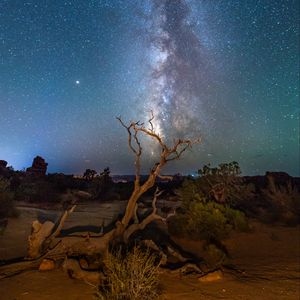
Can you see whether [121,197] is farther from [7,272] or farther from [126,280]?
[126,280]

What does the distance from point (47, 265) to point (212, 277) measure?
13.0 feet

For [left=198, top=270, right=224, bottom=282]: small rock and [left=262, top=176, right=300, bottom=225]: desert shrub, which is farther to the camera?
[left=262, top=176, right=300, bottom=225]: desert shrub

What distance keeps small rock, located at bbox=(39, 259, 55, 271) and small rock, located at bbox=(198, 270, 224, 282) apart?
141 inches

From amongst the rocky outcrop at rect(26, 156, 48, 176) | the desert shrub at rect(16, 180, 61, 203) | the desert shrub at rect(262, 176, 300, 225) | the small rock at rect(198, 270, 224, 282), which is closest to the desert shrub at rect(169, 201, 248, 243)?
the desert shrub at rect(262, 176, 300, 225)

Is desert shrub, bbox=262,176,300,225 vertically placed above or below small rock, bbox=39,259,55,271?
above

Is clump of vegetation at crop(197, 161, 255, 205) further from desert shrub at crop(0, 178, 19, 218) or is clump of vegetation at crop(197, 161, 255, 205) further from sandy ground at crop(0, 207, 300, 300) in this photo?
desert shrub at crop(0, 178, 19, 218)

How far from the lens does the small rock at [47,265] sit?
306 inches

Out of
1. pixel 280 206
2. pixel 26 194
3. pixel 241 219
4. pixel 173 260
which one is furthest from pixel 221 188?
pixel 26 194

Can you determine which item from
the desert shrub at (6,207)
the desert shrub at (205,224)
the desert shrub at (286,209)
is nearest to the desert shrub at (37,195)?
the desert shrub at (6,207)

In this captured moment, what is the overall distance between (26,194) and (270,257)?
2039 cm

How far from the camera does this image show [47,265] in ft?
25.6

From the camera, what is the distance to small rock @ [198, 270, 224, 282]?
7637 millimetres

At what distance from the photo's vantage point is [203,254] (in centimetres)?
1115

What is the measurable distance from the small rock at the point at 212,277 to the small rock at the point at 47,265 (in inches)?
141
